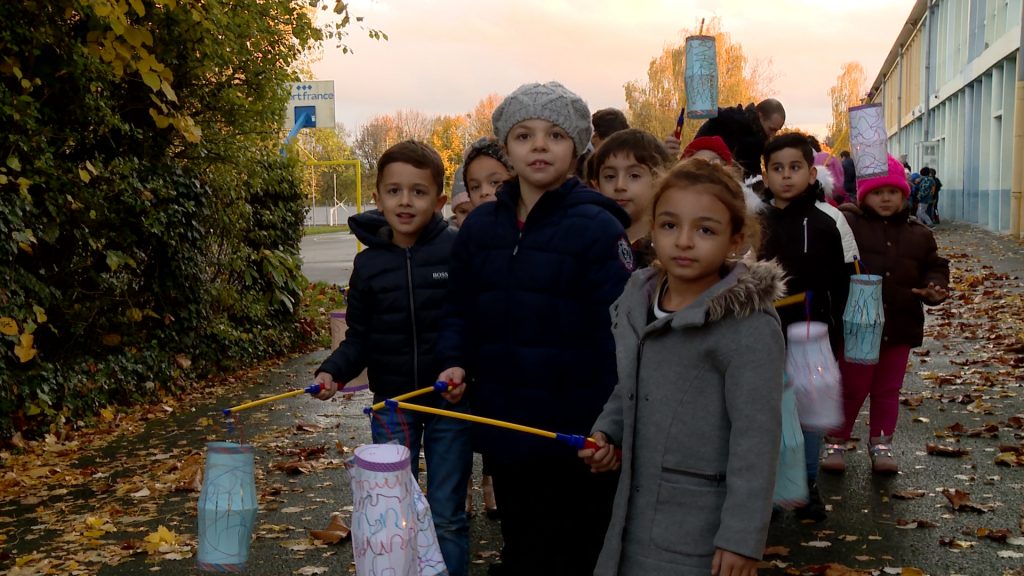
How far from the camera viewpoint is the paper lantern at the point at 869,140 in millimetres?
6316

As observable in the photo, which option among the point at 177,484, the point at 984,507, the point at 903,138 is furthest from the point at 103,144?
the point at 903,138

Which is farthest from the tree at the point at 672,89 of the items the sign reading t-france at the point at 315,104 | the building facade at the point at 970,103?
Result: the sign reading t-france at the point at 315,104

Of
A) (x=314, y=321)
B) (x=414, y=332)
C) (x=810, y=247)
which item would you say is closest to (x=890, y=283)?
(x=810, y=247)

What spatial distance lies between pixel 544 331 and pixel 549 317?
0.05 m

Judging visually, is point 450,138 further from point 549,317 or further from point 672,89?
point 549,317

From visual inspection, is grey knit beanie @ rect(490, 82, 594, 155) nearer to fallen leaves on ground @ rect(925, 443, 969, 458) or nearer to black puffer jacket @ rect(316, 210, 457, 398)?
black puffer jacket @ rect(316, 210, 457, 398)

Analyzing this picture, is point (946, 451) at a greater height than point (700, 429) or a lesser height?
A: lesser

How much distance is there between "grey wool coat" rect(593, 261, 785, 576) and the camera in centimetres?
272

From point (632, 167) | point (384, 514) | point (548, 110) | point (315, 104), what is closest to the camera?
point (384, 514)

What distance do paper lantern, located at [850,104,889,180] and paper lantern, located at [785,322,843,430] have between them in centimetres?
241

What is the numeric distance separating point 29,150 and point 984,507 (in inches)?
250

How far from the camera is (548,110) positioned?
12.0 feet

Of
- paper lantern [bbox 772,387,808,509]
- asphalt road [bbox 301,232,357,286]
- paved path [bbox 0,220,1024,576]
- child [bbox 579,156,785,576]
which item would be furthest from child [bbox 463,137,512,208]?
asphalt road [bbox 301,232,357,286]

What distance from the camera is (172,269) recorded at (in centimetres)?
941
